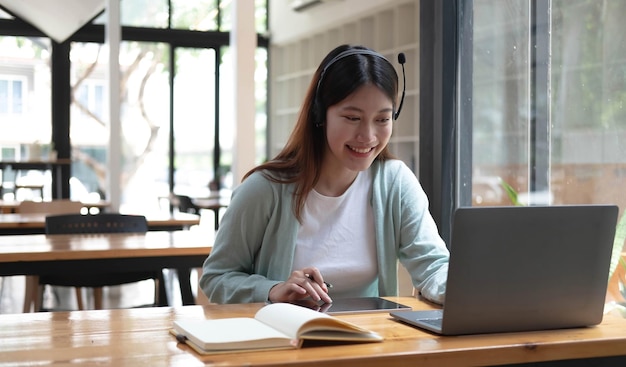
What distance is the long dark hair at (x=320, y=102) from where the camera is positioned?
1.99 m

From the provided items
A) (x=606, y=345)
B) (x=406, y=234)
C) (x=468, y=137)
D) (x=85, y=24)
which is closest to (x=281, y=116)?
(x=85, y=24)

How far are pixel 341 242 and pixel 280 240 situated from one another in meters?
0.16

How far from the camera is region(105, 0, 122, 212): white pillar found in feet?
23.0

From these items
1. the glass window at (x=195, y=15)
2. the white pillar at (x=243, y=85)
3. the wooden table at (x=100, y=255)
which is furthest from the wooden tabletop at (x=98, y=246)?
the glass window at (x=195, y=15)

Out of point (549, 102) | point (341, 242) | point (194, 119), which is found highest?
point (194, 119)

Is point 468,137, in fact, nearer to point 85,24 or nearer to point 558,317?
point 558,317

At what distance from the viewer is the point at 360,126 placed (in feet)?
6.48

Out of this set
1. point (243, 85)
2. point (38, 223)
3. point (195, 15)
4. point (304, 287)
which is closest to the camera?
point (304, 287)

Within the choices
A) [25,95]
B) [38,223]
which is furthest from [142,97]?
[38,223]

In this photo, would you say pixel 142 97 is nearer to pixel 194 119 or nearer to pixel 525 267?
pixel 194 119

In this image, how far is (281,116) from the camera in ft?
38.4

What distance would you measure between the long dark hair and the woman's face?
0.07ft

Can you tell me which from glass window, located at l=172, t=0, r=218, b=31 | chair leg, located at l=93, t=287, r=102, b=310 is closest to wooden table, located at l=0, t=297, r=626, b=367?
chair leg, located at l=93, t=287, r=102, b=310

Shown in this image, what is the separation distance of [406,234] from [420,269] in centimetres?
11
